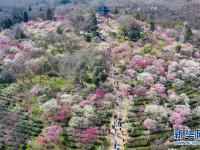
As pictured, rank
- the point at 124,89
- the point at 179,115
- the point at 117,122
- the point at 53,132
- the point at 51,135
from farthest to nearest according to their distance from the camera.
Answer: the point at 124,89
the point at 117,122
the point at 179,115
the point at 53,132
the point at 51,135

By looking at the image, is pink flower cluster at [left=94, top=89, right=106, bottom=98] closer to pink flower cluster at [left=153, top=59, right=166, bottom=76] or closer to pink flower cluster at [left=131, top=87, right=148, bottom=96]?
pink flower cluster at [left=131, top=87, right=148, bottom=96]

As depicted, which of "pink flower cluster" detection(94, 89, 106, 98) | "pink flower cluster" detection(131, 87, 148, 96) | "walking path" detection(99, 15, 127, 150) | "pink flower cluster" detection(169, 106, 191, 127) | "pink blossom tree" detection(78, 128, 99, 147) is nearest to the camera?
"pink blossom tree" detection(78, 128, 99, 147)

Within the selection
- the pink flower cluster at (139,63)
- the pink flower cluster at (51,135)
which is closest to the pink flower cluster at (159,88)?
the pink flower cluster at (139,63)

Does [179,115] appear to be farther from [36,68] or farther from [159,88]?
[36,68]

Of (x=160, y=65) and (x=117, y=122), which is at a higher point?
(x=160, y=65)

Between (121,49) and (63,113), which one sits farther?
(121,49)

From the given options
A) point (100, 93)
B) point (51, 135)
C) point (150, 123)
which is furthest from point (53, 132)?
point (150, 123)

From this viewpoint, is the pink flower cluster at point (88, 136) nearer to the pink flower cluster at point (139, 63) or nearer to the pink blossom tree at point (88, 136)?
the pink blossom tree at point (88, 136)

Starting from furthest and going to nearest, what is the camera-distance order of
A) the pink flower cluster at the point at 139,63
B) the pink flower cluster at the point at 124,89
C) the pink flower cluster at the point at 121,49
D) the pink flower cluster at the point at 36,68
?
the pink flower cluster at the point at 121,49, the pink flower cluster at the point at 139,63, the pink flower cluster at the point at 36,68, the pink flower cluster at the point at 124,89

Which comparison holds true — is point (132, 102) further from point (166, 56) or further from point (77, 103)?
point (166, 56)

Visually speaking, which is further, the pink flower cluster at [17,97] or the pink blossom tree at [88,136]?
the pink flower cluster at [17,97]

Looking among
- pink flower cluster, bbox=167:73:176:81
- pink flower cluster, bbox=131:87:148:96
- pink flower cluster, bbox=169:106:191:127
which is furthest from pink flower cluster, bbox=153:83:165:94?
pink flower cluster, bbox=169:106:191:127

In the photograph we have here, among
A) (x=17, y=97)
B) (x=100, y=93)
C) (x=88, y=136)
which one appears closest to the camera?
(x=88, y=136)
